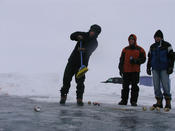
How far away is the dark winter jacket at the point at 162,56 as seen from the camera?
5910 mm

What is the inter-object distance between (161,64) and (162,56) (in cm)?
17

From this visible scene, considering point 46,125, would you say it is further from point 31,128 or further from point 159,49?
point 159,49

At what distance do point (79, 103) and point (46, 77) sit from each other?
393 inches

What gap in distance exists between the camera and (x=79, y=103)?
220 inches

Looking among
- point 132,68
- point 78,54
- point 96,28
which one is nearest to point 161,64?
point 132,68

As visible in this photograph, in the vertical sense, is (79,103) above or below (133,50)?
below

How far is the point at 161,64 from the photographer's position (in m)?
5.95

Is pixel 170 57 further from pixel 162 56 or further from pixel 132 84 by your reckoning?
pixel 132 84

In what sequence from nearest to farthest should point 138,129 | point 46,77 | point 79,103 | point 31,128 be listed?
point 31,128
point 138,129
point 79,103
point 46,77

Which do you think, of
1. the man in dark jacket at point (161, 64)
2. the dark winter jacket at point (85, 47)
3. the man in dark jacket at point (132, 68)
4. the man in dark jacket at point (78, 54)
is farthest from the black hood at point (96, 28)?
the man in dark jacket at point (161, 64)

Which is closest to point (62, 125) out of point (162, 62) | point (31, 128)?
point (31, 128)

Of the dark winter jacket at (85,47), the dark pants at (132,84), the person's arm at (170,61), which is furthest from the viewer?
the dark pants at (132,84)

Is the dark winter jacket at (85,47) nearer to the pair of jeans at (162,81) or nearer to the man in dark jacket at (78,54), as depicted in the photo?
the man in dark jacket at (78,54)

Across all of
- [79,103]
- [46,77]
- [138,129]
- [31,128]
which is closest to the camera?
[31,128]
